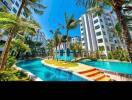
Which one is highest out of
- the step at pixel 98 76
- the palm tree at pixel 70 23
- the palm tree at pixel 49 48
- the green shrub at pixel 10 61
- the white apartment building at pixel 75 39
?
the palm tree at pixel 70 23

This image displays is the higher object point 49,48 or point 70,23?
point 70,23

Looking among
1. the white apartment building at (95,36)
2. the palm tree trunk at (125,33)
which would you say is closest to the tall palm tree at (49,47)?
the white apartment building at (95,36)

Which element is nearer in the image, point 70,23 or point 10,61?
point 70,23

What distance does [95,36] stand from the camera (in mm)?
2600

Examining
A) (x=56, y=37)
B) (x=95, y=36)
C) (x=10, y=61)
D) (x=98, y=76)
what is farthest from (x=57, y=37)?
(x=98, y=76)

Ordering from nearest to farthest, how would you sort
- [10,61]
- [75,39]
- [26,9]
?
1. [75,39]
2. [26,9]
3. [10,61]

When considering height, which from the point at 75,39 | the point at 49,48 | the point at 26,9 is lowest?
the point at 49,48

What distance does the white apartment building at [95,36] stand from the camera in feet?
8.12

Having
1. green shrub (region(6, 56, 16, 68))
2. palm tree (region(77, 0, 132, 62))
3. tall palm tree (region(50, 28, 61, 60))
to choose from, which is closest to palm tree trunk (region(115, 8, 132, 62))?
palm tree (region(77, 0, 132, 62))

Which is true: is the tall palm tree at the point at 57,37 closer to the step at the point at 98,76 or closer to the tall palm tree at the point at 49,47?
the tall palm tree at the point at 49,47

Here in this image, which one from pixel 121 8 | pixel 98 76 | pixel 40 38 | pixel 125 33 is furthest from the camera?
pixel 98 76

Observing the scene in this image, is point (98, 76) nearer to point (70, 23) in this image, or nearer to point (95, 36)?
point (95, 36)

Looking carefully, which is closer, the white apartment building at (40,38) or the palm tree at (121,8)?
the white apartment building at (40,38)
